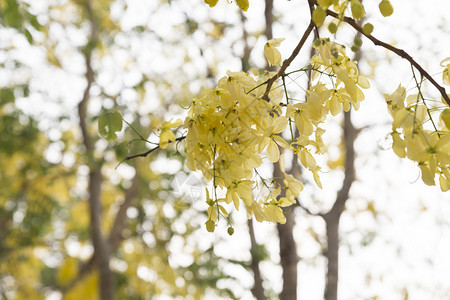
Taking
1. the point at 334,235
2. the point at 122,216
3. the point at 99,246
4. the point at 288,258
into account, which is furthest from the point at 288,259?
the point at 122,216

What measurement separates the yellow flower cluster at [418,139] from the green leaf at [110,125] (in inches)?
15.9

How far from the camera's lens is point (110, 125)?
2.55 feet

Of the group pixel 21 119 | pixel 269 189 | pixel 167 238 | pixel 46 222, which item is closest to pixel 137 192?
pixel 167 238

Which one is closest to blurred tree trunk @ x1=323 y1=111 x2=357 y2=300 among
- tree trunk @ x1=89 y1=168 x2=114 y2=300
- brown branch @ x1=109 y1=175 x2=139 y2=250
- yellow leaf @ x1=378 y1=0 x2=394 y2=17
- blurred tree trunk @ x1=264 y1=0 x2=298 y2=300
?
blurred tree trunk @ x1=264 y1=0 x2=298 y2=300

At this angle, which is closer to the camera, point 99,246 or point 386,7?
point 386,7

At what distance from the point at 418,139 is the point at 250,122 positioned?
0.19 metres

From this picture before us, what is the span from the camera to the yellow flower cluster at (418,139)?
53cm

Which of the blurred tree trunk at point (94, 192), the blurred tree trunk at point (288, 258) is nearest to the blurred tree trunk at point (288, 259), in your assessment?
the blurred tree trunk at point (288, 258)

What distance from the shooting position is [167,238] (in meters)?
3.10

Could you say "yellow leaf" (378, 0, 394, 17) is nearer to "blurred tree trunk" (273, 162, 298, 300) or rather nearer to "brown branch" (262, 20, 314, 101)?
"brown branch" (262, 20, 314, 101)

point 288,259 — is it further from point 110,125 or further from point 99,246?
point 99,246

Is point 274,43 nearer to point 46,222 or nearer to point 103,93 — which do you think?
point 103,93

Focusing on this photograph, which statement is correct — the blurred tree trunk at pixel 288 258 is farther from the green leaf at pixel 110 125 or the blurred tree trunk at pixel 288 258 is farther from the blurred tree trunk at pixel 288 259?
the green leaf at pixel 110 125

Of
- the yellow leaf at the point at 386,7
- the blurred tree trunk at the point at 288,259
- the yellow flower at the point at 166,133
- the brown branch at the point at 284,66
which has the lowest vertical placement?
the yellow flower at the point at 166,133
